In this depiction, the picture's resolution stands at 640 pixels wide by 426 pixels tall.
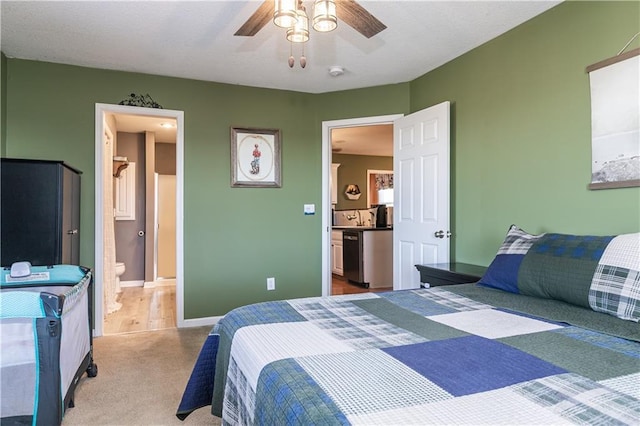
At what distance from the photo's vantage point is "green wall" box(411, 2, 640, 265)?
2195 mm

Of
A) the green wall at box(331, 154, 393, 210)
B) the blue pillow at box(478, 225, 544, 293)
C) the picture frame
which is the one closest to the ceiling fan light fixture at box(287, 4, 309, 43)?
the blue pillow at box(478, 225, 544, 293)

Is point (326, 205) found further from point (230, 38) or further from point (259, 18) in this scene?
point (259, 18)

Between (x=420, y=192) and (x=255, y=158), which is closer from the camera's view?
(x=420, y=192)

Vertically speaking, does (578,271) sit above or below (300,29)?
below

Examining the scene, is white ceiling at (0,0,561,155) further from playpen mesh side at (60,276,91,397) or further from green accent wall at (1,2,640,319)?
playpen mesh side at (60,276,91,397)

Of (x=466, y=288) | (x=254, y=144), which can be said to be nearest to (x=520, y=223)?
(x=466, y=288)

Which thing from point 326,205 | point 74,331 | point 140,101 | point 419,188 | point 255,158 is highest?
point 140,101

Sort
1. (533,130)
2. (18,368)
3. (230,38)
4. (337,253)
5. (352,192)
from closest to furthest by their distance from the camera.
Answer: (18,368), (533,130), (230,38), (337,253), (352,192)

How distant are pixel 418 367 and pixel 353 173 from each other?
7330 mm

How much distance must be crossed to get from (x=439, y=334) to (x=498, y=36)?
252cm

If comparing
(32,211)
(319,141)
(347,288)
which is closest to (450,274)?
(319,141)

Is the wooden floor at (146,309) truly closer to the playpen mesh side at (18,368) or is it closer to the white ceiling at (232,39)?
the playpen mesh side at (18,368)

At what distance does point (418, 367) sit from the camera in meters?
1.03

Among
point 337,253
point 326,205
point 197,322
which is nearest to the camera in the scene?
point 197,322
